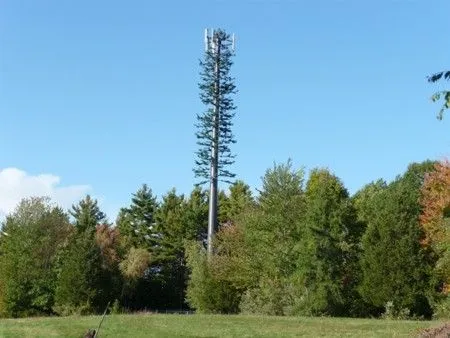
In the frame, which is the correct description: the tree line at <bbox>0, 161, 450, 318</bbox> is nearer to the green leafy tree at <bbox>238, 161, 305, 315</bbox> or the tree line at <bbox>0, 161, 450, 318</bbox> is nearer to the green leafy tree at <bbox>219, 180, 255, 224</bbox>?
the green leafy tree at <bbox>238, 161, 305, 315</bbox>

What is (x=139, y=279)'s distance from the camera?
174ft

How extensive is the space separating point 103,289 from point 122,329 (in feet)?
69.7

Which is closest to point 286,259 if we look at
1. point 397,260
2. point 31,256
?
point 397,260

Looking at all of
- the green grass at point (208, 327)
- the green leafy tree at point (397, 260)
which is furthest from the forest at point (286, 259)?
the green grass at point (208, 327)

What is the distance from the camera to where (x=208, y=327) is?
2097 centimetres

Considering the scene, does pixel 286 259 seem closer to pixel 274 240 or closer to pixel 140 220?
pixel 274 240

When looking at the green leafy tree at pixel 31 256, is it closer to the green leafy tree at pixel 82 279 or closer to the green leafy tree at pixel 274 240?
the green leafy tree at pixel 82 279

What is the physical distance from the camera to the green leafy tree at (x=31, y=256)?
41.6 m

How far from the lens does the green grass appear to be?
19.5 metres

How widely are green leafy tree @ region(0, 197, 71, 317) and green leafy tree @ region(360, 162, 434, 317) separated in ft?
65.7

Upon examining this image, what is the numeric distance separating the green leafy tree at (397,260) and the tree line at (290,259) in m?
0.05

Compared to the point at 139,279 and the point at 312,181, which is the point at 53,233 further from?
the point at 312,181

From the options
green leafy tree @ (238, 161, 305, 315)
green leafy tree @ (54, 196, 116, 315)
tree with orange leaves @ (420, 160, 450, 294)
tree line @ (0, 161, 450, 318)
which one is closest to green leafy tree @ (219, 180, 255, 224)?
tree line @ (0, 161, 450, 318)

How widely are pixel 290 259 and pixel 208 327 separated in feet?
46.9
